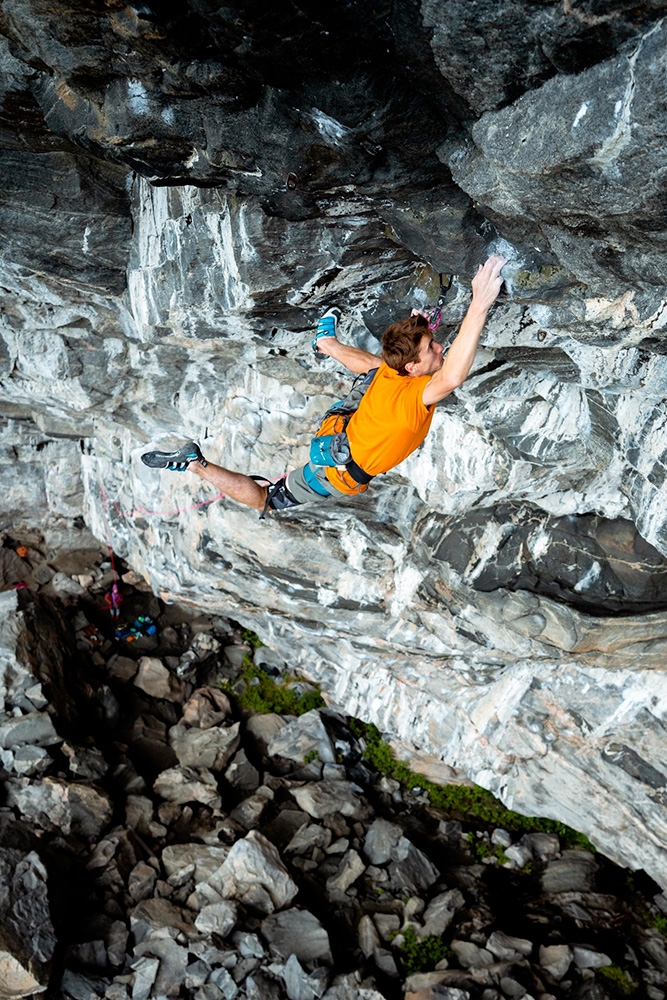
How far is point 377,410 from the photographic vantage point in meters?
4.90

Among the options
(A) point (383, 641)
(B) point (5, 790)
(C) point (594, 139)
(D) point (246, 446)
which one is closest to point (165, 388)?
Answer: (D) point (246, 446)

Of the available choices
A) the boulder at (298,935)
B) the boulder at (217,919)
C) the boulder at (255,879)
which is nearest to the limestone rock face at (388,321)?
the boulder at (255,879)

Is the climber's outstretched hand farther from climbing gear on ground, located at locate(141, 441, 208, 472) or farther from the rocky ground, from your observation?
the rocky ground

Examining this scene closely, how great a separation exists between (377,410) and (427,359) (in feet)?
1.59

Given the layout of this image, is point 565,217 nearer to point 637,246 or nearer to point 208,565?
point 637,246

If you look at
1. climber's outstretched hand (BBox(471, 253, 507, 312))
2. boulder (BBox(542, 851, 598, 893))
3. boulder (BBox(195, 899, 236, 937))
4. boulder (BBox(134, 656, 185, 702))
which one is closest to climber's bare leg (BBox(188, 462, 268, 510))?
climber's outstretched hand (BBox(471, 253, 507, 312))

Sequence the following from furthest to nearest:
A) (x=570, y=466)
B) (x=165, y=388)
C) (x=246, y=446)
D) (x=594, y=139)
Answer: (x=165, y=388), (x=246, y=446), (x=570, y=466), (x=594, y=139)

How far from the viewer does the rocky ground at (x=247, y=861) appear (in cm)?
859

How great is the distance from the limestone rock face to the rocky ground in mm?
513

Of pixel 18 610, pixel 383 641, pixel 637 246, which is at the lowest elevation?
pixel 18 610

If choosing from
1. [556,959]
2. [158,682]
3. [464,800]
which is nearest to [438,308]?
[556,959]

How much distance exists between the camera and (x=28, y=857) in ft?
29.5

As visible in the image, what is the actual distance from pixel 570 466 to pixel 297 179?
3.52m

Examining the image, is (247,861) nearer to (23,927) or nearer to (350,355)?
(23,927)
